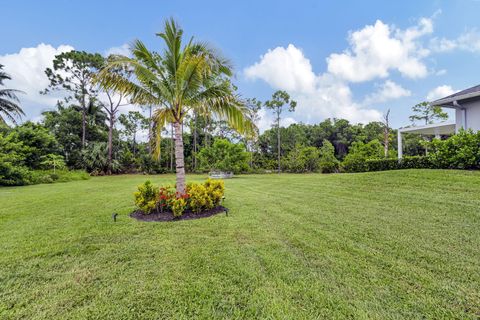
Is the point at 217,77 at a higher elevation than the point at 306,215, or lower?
higher

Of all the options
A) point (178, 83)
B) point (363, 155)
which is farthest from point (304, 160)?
point (178, 83)

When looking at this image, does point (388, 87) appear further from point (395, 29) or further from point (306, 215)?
point (306, 215)

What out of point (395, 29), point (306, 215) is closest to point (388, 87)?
point (395, 29)

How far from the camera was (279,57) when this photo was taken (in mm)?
12539

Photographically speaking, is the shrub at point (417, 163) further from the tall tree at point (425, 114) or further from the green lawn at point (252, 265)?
the tall tree at point (425, 114)

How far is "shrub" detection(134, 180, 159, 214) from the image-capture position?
16.7 ft

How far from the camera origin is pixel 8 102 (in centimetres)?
1650

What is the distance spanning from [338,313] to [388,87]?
55.7 ft

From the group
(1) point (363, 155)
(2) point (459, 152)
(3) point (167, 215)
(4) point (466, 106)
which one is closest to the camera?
(3) point (167, 215)

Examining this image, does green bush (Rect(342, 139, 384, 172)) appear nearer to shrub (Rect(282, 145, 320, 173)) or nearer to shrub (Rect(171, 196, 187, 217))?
shrub (Rect(282, 145, 320, 173))

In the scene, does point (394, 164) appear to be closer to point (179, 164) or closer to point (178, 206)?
point (179, 164)

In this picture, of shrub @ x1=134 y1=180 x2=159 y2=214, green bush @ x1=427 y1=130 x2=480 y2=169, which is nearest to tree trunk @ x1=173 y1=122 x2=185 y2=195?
shrub @ x1=134 y1=180 x2=159 y2=214

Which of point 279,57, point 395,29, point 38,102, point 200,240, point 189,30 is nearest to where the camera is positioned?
point 200,240

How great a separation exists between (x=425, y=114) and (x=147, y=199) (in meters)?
33.2
